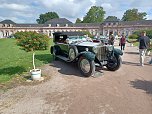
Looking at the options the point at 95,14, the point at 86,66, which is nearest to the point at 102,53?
the point at 86,66

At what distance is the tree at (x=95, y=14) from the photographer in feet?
302

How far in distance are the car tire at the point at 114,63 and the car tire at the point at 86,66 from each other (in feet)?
4.90

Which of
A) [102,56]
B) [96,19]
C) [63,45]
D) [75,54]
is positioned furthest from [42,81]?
[96,19]

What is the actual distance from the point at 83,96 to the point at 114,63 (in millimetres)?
3815

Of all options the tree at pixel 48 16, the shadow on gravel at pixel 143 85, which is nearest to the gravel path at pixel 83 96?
the shadow on gravel at pixel 143 85

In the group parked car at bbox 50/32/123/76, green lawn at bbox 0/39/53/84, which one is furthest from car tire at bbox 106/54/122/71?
green lawn at bbox 0/39/53/84

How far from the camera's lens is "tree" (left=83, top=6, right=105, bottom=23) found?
302ft

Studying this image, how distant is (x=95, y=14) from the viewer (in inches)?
3730

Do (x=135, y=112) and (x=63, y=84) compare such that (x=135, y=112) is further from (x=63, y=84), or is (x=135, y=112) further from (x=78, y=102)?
(x=63, y=84)

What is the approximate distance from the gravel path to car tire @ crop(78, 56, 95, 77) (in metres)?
0.26

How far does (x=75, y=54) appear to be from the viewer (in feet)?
29.3

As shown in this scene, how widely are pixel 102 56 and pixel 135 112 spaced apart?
Result: 4.30 meters

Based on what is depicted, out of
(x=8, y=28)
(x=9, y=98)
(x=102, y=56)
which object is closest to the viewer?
(x=9, y=98)

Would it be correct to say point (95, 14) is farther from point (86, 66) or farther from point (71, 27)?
point (86, 66)
